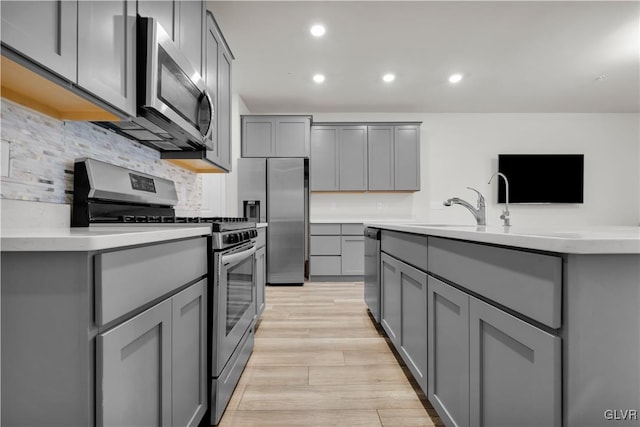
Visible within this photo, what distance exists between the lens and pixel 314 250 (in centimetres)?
477

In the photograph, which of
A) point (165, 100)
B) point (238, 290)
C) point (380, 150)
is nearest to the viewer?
point (165, 100)

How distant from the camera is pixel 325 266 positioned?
15.7ft

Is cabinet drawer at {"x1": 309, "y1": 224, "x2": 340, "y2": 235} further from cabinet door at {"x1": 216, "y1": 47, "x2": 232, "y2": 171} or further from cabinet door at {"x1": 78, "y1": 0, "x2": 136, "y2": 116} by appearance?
cabinet door at {"x1": 78, "y1": 0, "x2": 136, "y2": 116}

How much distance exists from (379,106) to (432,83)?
3.33 ft

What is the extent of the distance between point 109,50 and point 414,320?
1.75 meters

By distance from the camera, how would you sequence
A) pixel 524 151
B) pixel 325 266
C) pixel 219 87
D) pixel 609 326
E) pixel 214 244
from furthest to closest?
pixel 524 151 → pixel 325 266 → pixel 219 87 → pixel 214 244 → pixel 609 326

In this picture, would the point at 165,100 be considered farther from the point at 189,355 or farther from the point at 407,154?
the point at 407,154

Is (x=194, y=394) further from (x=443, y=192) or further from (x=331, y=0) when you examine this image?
(x=443, y=192)

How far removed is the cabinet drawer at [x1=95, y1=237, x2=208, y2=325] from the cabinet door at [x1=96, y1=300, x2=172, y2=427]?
45 mm

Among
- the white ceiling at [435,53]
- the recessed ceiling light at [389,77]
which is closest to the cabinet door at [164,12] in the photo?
the white ceiling at [435,53]

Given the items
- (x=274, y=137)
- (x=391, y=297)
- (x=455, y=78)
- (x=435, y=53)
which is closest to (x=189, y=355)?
(x=391, y=297)

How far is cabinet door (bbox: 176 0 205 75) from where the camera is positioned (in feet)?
6.25

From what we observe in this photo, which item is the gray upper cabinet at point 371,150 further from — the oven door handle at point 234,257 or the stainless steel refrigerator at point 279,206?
the oven door handle at point 234,257

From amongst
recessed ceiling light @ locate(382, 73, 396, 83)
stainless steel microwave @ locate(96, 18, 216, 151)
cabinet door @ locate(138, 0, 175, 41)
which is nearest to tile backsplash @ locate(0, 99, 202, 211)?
stainless steel microwave @ locate(96, 18, 216, 151)
